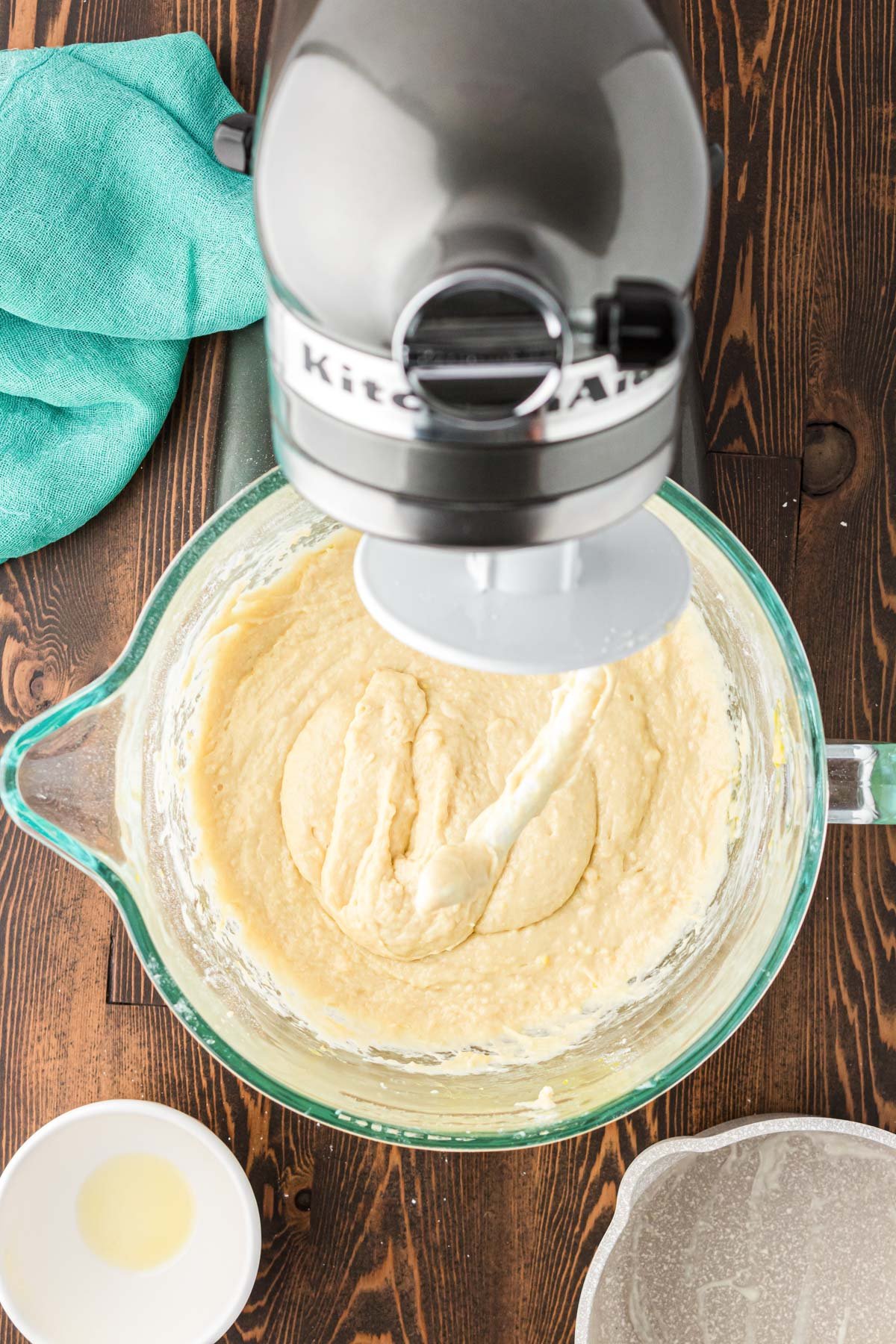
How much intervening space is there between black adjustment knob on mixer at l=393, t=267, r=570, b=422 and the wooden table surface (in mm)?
764

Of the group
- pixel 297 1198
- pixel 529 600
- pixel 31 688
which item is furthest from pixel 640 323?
pixel 297 1198

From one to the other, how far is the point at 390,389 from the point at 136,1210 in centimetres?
103

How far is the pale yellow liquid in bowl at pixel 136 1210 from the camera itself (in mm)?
1132

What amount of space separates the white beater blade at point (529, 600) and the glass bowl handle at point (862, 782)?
42 centimetres

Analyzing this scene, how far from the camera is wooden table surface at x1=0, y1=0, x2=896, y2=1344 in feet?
3.63

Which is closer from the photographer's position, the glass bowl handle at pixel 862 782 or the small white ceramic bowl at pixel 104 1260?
the glass bowl handle at pixel 862 782

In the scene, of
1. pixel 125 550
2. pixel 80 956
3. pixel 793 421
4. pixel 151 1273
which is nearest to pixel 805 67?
pixel 793 421

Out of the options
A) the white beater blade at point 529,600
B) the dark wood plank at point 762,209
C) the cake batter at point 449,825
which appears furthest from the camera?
the dark wood plank at point 762,209

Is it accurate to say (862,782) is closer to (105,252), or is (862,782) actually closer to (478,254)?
(478,254)

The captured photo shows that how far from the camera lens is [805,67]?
1.11 m

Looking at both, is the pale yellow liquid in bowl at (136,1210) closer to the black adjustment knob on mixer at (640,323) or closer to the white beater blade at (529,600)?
the white beater blade at (529,600)

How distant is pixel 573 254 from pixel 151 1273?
3.70 ft

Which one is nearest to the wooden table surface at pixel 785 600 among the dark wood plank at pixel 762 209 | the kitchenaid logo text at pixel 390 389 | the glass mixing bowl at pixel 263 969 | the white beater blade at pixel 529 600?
the dark wood plank at pixel 762 209

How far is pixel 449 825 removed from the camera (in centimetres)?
100
